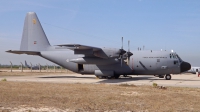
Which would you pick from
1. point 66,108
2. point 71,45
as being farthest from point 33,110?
point 71,45

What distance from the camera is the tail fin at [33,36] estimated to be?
3572 centimetres

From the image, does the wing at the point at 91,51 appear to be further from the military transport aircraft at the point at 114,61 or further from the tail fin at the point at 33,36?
the tail fin at the point at 33,36

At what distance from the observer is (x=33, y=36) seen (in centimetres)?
3584

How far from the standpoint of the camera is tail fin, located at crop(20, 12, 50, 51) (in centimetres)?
3572

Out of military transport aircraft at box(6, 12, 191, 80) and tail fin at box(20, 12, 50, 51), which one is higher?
tail fin at box(20, 12, 50, 51)

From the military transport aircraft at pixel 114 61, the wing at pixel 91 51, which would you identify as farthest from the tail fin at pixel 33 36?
the wing at pixel 91 51

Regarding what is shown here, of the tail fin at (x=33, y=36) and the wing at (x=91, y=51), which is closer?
the wing at (x=91, y=51)

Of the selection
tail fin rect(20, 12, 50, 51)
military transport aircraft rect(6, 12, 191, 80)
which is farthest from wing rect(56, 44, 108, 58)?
tail fin rect(20, 12, 50, 51)

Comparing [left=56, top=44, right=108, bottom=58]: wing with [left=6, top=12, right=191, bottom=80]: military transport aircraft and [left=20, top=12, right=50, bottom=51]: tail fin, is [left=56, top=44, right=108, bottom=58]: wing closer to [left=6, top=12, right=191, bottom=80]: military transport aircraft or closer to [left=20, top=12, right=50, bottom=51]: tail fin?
[left=6, top=12, right=191, bottom=80]: military transport aircraft

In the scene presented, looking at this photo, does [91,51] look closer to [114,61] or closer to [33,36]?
[114,61]

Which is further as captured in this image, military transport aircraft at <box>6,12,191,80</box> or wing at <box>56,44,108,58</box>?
military transport aircraft at <box>6,12,191,80</box>

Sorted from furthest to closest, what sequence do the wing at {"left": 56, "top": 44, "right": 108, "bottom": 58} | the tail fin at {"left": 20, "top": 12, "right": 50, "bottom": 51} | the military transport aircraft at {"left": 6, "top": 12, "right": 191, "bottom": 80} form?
the tail fin at {"left": 20, "top": 12, "right": 50, "bottom": 51} → the military transport aircraft at {"left": 6, "top": 12, "right": 191, "bottom": 80} → the wing at {"left": 56, "top": 44, "right": 108, "bottom": 58}

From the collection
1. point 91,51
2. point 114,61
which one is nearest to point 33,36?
point 91,51

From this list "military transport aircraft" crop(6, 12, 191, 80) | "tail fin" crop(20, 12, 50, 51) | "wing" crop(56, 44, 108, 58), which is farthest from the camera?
"tail fin" crop(20, 12, 50, 51)
